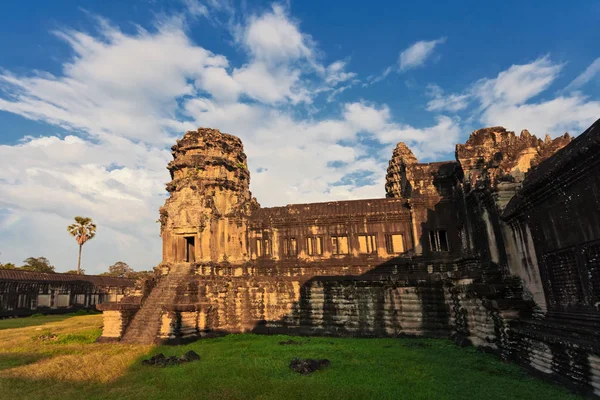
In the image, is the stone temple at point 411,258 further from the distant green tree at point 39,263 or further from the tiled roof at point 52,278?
the distant green tree at point 39,263

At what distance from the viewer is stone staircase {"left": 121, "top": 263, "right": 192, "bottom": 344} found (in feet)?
50.6

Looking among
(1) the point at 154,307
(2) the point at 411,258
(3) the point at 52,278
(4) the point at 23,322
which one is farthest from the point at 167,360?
(3) the point at 52,278

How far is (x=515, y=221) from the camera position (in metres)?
10.1

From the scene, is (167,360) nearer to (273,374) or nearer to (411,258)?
(273,374)

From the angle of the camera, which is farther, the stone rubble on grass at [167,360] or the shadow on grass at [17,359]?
the shadow on grass at [17,359]

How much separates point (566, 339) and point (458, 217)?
1048 cm

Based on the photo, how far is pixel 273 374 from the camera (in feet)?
29.9

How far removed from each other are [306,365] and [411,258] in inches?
419

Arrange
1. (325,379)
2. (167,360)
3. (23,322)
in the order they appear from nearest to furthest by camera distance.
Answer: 1. (325,379)
2. (167,360)
3. (23,322)

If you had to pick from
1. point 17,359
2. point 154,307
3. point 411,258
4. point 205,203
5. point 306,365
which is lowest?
point 306,365

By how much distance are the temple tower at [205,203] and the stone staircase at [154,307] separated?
1511mm

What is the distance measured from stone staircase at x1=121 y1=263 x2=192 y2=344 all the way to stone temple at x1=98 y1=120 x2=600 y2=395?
6 cm

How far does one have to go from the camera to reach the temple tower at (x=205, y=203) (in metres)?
19.5

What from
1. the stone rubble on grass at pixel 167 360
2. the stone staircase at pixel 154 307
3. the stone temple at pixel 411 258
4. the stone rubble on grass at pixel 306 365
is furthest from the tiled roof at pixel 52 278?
the stone rubble on grass at pixel 306 365
